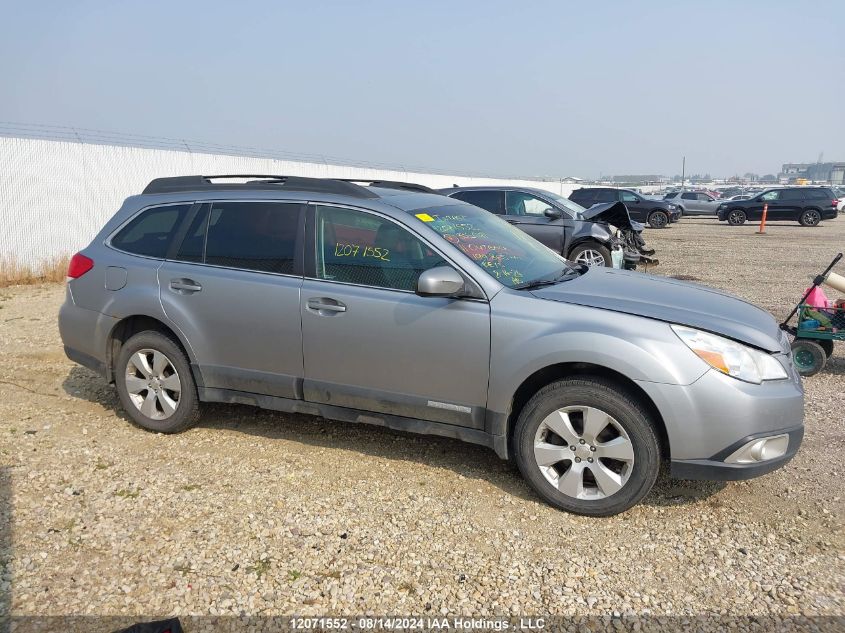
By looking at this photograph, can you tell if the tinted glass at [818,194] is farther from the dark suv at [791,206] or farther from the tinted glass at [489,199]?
the tinted glass at [489,199]

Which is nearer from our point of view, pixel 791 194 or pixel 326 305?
pixel 326 305

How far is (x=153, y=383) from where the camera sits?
487 cm

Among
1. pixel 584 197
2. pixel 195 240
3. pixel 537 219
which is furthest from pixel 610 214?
pixel 584 197

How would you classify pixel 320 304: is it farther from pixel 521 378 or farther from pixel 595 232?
pixel 595 232

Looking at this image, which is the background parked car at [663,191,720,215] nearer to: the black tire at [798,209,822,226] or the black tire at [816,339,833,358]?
the black tire at [798,209,822,226]

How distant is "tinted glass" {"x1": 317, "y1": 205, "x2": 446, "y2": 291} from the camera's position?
4.08 m

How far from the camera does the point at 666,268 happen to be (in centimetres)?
1405

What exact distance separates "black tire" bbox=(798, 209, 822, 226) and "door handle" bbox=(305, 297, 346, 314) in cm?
2951

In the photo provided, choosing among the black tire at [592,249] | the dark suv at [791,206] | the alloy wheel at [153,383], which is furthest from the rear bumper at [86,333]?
the dark suv at [791,206]

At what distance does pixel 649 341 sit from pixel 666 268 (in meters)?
11.3

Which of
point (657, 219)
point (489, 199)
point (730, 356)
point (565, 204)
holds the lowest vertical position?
point (657, 219)

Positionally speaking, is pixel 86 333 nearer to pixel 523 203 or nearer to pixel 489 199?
pixel 489 199

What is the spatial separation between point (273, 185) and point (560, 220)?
26.6ft

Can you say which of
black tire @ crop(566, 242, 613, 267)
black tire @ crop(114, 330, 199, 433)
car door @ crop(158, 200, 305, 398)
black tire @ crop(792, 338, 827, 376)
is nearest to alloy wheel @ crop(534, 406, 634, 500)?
car door @ crop(158, 200, 305, 398)
